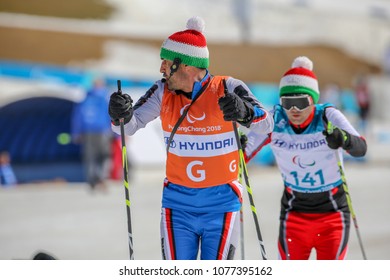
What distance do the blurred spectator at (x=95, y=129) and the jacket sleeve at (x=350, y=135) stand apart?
7.04 meters

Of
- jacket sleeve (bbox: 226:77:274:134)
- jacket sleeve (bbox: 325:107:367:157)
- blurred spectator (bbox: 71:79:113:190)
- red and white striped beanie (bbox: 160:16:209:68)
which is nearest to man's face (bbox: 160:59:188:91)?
red and white striped beanie (bbox: 160:16:209:68)

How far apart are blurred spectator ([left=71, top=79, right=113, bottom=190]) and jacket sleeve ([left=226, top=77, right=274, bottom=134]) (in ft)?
24.7

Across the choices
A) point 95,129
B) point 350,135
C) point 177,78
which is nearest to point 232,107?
point 177,78

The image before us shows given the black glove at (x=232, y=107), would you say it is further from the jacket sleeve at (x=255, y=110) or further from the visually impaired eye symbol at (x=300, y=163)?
the visually impaired eye symbol at (x=300, y=163)

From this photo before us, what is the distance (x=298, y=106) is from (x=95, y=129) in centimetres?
719

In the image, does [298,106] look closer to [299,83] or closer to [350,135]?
[299,83]

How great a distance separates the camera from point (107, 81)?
19109 mm

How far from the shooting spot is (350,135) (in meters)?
5.17

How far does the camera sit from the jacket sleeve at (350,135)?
5.16 meters

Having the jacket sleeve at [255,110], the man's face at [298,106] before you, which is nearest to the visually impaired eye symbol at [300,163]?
the man's face at [298,106]

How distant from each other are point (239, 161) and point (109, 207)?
6.60m

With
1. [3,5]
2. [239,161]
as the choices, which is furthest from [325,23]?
[239,161]

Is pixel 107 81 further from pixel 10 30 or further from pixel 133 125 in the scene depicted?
pixel 133 125

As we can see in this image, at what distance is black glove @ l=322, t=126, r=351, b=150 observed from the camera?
5.05 metres
